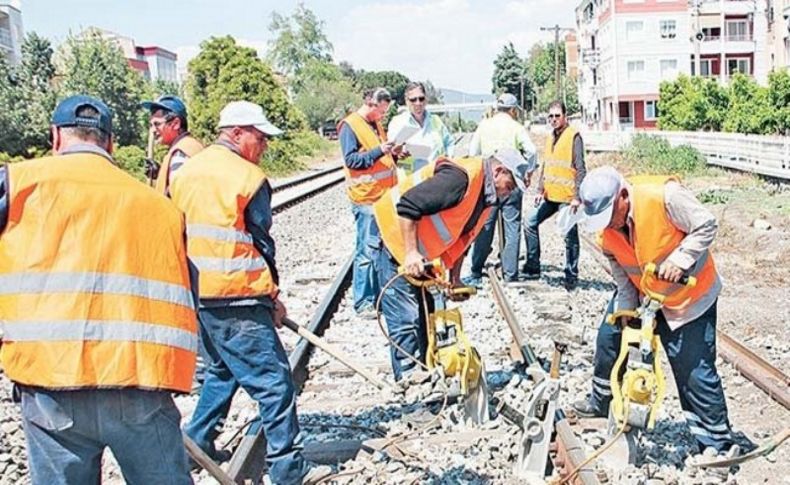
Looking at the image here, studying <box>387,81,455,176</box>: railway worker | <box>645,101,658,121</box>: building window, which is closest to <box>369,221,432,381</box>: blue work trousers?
<box>387,81,455,176</box>: railway worker

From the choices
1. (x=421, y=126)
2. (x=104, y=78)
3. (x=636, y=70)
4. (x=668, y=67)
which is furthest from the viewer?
(x=636, y=70)

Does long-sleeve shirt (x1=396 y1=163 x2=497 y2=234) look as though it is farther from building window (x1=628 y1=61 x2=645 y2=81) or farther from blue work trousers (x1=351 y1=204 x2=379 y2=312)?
building window (x1=628 y1=61 x2=645 y2=81)

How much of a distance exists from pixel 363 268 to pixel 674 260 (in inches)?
165

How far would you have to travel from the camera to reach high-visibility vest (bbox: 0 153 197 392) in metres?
2.71

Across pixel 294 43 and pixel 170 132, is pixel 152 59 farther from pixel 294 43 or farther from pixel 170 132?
pixel 170 132

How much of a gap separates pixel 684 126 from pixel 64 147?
3772 cm

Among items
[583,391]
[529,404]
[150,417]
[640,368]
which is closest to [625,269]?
[640,368]

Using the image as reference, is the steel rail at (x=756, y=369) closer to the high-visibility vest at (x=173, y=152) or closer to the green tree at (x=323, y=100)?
the high-visibility vest at (x=173, y=152)

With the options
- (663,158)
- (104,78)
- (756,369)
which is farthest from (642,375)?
(104,78)

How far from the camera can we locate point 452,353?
479cm

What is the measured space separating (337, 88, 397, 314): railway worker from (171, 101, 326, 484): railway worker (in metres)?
3.50

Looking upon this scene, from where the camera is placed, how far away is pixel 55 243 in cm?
270

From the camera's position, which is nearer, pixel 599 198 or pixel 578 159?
pixel 599 198

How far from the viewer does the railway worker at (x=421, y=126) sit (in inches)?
321
